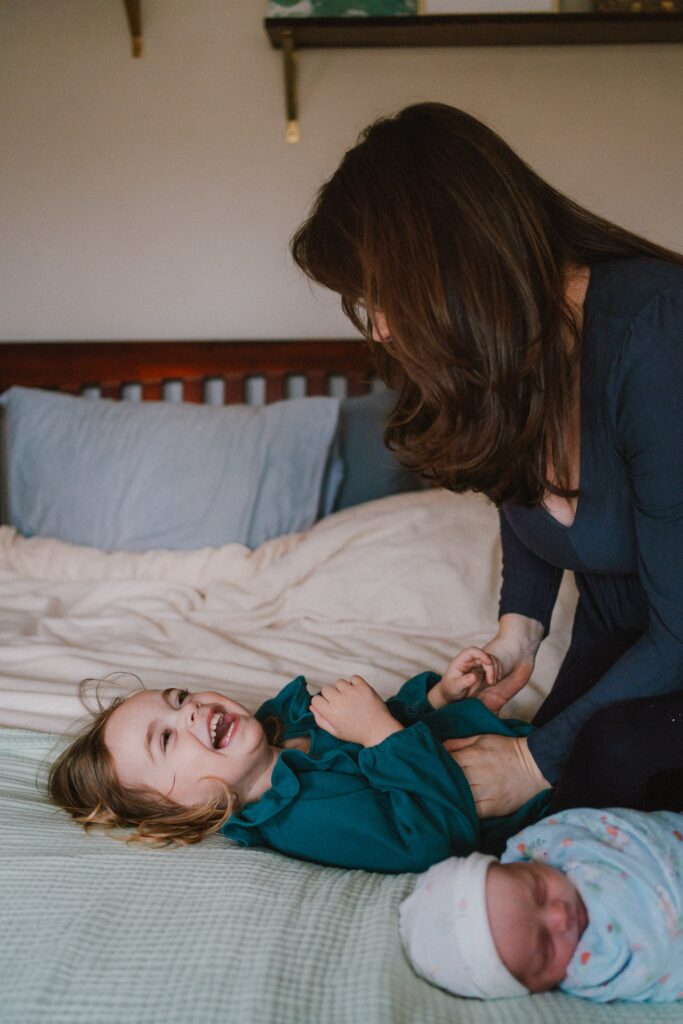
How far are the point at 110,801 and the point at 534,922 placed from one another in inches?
22.6

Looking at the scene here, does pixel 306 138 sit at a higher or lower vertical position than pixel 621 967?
higher

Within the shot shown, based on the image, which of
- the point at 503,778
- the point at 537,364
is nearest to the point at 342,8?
the point at 537,364

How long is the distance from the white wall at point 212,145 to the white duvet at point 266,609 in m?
0.71

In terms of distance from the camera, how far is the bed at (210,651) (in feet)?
2.39

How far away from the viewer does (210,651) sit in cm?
157

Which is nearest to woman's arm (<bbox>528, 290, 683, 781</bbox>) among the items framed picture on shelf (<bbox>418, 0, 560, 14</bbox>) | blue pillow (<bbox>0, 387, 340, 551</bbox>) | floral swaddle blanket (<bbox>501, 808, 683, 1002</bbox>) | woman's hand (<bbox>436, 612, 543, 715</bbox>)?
floral swaddle blanket (<bbox>501, 808, 683, 1002</bbox>)

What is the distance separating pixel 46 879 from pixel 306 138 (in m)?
1.95

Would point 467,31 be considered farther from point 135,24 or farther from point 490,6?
point 135,24

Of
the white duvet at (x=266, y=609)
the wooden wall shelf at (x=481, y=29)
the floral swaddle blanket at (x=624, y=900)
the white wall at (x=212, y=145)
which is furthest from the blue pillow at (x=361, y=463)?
the floral swaddle blanket at (x=624, y=900)

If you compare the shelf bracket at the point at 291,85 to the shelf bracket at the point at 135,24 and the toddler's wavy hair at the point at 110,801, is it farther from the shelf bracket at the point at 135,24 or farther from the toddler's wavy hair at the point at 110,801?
the toddler's wavy hair at the point at 110,801

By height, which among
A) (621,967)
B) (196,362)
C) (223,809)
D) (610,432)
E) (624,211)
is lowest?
(223,809)

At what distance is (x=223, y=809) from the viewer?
1084 millimetres

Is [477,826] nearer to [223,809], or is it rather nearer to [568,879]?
[568,879]

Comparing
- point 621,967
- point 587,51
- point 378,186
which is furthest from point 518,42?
point 621,967
